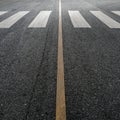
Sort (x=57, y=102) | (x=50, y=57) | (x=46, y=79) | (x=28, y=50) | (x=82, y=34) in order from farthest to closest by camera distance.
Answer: (x=82, y=34) < (x=28, y=50) < (x=50, y=57) < (x=46, y=79) < (x=57, y=102)

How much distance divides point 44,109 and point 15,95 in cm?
58

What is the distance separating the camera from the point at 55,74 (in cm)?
440

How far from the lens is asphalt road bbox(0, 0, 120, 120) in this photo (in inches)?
129

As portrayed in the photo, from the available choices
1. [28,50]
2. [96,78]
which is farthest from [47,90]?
[28,50]

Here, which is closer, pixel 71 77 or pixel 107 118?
pixel 107 118

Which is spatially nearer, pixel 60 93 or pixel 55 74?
pixel 60 93

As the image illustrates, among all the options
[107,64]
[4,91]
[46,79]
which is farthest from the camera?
[107,64]

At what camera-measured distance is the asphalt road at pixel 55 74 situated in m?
3.28

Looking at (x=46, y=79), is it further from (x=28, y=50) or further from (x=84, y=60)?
(x=28, y=50)

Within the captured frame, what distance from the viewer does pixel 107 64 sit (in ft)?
16.1

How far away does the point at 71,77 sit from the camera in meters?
4.29

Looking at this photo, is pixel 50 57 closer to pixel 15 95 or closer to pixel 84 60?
pixel 84 60

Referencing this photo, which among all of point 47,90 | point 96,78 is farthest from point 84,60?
point 47,90

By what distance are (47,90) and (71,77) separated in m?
0.65
